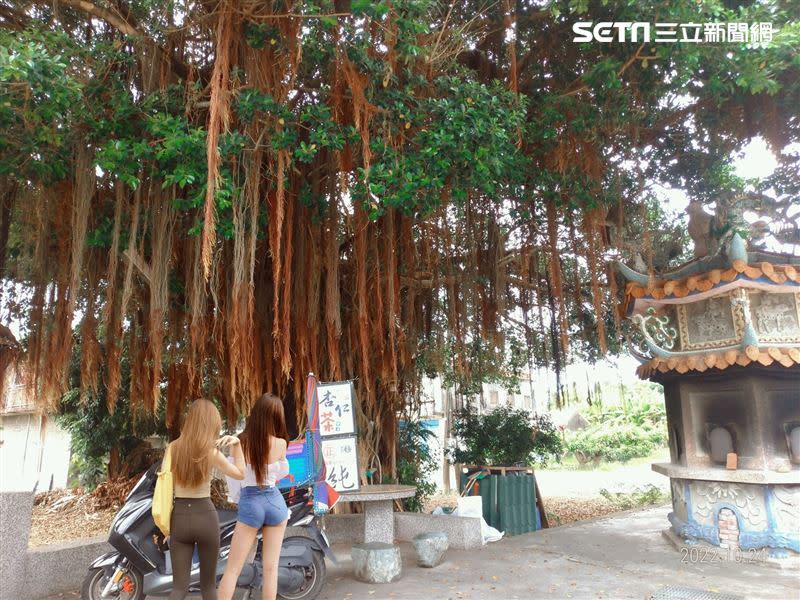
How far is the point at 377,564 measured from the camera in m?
3.83

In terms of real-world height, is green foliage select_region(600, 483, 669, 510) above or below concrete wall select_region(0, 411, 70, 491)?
below

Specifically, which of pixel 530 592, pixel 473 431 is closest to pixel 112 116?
pixel 530 592

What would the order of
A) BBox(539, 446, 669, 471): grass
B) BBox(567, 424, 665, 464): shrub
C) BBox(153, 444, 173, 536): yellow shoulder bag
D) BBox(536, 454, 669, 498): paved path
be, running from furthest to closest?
BBox(567, 424, 665, 464): shrub
BBox(539, 446, 669, 471): grass
BBox(536, 454, 669, 498): paved path
BBox(153, 444, 173, 536): yellow shoulder bag

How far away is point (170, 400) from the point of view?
19.5ft

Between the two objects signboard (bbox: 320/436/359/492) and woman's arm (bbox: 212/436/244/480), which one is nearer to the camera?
woman's arm (bbox: 212/436/244/480)

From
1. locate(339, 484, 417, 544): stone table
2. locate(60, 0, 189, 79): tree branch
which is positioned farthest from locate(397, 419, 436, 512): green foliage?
locate(60, 0, 189, 79): tree branch

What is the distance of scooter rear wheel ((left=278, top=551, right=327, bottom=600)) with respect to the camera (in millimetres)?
3348

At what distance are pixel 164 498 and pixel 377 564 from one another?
184cm

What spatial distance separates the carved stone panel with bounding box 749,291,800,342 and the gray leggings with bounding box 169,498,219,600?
170 inches

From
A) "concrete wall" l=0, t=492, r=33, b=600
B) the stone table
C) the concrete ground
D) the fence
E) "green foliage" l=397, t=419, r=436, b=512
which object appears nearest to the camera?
"concrete wall" l=0, t=492, r=33, b=600

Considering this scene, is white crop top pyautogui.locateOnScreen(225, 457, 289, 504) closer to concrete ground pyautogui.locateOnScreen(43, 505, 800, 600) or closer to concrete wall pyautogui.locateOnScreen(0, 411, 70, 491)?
concrete ground pyautogui.locateOnScreen(43, 505, 800, 600)

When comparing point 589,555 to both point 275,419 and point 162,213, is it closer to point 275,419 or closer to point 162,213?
point 275,419

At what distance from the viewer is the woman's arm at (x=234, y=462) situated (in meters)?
2.48
